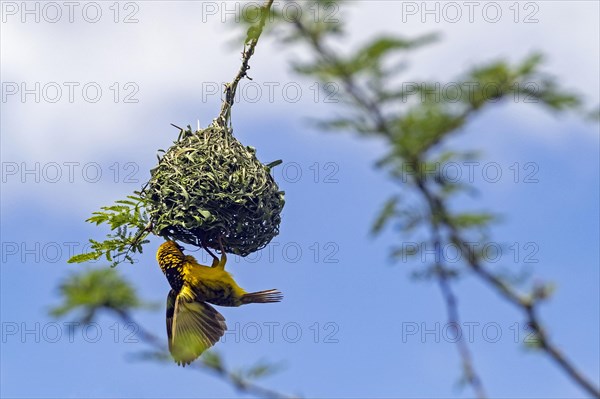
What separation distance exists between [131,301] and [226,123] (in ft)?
11.8

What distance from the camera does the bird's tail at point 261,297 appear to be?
5672mm

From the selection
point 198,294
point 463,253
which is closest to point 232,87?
point 198,294

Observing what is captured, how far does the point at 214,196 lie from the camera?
17.5ft

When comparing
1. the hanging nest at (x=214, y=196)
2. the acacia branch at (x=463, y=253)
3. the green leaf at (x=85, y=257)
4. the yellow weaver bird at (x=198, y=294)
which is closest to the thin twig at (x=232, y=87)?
the hanging nest at (x=214, y=196)

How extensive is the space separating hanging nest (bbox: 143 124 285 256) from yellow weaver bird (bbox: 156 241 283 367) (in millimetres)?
127

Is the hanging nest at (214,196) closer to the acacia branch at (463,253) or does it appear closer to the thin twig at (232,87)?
the thin twig at (232,87)

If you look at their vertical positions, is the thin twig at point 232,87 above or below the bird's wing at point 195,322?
above

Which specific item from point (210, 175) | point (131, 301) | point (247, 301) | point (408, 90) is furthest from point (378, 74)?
point (247, 301)

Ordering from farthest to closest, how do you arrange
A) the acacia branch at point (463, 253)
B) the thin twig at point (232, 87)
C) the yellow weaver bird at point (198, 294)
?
the yellow weaver bird at point (198, 294) → the thin twig at point (232, 87) → the acacia branch at point (463, 253)

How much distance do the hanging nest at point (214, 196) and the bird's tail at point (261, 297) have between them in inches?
10.4

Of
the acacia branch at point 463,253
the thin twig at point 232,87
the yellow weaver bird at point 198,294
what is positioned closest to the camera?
the acacia branch at point 463,253

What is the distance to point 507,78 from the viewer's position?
2.06 m

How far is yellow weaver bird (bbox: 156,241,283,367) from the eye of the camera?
5.54 m

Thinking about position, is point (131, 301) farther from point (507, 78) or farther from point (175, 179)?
point (175, 179)
